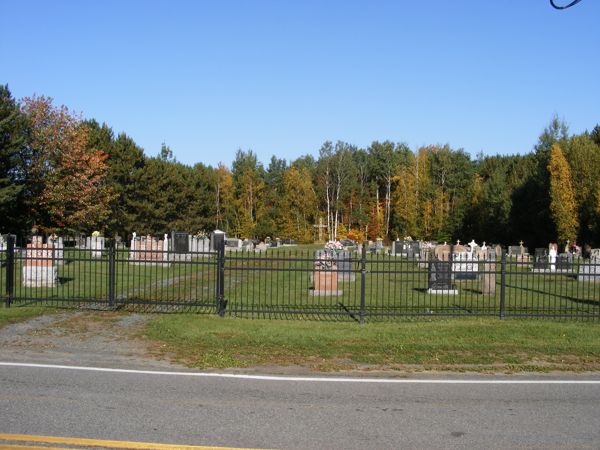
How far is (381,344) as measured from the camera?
11031 mm

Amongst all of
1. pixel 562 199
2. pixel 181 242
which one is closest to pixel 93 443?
pixel 181 242

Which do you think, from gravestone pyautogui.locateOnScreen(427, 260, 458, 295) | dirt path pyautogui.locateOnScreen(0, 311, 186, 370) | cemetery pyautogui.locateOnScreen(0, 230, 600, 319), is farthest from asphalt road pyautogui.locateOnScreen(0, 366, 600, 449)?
gravestone pyautogui.locateOnScreen(427, 260, 458, 295)

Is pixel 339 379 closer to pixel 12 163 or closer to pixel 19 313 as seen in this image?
pixel 19 313

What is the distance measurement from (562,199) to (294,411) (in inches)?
2012

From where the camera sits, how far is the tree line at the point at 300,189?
4722cm

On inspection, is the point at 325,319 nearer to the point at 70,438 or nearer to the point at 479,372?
the point at 479,372

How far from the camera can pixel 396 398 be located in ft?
25.3

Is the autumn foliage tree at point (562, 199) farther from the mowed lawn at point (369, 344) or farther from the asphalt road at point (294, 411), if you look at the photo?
the asphalt road at point (294, 411)

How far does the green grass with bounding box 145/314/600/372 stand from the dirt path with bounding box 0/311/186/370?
448 mm

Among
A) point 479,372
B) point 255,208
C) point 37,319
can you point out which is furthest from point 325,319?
point 255,208

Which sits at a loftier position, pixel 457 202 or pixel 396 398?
pixel 457 202

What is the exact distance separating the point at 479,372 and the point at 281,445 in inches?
181

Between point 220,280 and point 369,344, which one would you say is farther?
point 220,280

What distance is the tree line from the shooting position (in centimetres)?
4722
